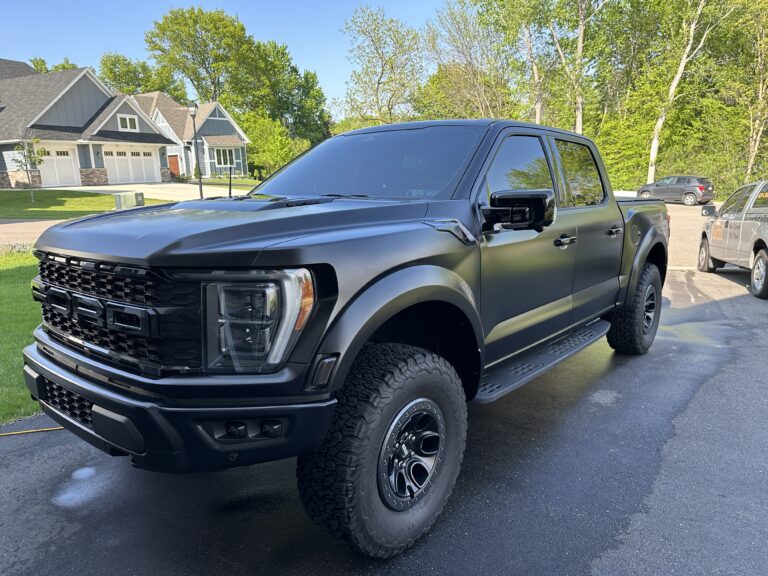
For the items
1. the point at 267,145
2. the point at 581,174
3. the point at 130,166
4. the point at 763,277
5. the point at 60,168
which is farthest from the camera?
the point at 267,145

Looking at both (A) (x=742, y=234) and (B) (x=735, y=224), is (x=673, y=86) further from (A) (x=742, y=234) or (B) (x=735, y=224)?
(A) (x=742, y=234)

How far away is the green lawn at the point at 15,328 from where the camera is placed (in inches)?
163

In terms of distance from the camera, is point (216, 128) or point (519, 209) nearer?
point (519, 209)

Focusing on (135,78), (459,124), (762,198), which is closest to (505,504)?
(459,124)

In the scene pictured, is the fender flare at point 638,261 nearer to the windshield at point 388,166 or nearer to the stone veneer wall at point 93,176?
the windshield at point 388,166

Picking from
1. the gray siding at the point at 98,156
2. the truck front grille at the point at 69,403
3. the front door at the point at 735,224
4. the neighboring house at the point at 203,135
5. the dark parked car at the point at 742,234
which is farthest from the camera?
the neighboring house at the point at 203,135

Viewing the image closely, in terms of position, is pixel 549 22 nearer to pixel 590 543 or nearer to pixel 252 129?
pixel 252 129

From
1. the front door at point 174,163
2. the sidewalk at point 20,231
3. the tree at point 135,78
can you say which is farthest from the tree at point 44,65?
the sidewalk at point 20,231

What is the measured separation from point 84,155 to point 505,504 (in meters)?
39.4

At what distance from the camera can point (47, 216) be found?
776 inches

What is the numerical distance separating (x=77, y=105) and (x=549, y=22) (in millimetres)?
29606

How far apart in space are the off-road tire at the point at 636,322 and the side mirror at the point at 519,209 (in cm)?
248

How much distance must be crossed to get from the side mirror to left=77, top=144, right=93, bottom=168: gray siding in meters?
38.7

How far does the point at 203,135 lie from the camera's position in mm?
48000
